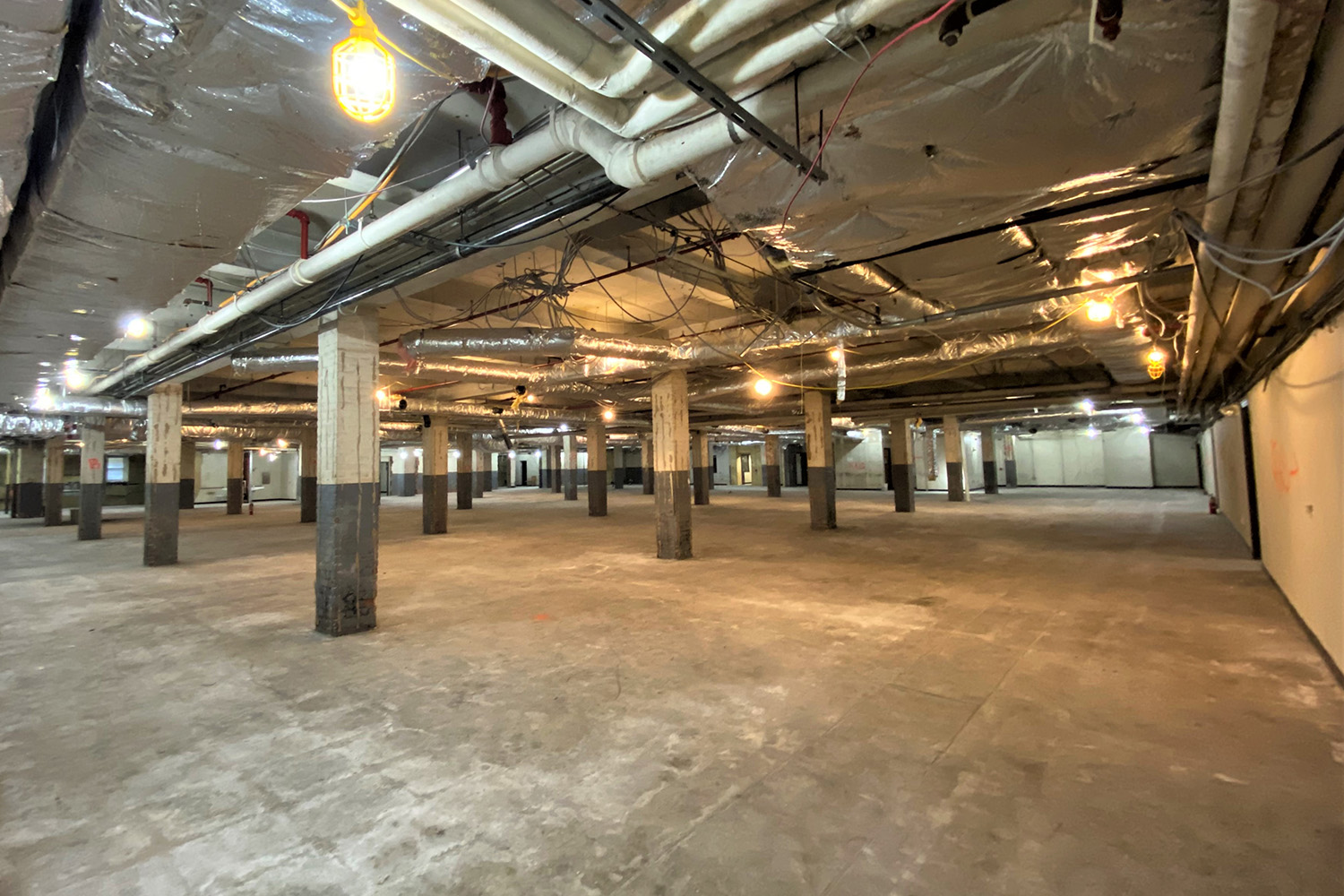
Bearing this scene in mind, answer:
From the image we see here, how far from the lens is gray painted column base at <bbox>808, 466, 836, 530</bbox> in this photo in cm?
975

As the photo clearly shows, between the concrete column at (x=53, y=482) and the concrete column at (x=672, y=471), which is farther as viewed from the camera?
the concrete column at (x=53, y=482)

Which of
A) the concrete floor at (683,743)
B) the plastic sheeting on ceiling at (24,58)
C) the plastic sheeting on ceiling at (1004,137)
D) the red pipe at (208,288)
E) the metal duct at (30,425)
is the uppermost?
the red pipe at (208,288)

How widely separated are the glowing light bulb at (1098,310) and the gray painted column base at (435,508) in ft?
30.7

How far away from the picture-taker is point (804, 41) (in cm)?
150

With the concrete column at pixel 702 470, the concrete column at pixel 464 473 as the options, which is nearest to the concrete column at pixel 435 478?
the concrete column at pixel 464 473

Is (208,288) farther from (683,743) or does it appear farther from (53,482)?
(53,482)

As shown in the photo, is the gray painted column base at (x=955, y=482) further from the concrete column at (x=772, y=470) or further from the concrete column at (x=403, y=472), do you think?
the concrete column at (x=403, y=472)

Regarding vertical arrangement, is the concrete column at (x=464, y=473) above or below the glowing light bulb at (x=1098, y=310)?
below

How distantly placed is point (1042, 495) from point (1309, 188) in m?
17.0

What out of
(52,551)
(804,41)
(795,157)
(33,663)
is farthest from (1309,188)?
(52,551)

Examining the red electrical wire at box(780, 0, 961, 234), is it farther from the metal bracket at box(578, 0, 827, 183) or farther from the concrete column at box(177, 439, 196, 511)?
the concrete column at box(177, 439, 196, 511)

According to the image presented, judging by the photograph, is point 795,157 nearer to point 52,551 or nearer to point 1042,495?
point 52,551

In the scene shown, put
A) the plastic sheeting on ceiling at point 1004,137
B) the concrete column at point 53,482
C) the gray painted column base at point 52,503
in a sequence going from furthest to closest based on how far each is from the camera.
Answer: the gray painted column base at point 52,503, the concrete column at point 53,482, the plastic sheeting on ceiling at point 1004,137

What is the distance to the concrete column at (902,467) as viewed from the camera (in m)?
12.6
